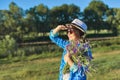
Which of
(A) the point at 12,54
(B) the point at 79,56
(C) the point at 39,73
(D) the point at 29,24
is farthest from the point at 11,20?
(B) the point at 79,56

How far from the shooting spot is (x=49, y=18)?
61.8 m

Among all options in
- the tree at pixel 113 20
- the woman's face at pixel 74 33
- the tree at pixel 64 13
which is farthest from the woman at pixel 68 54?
the tree at pixel 64 13

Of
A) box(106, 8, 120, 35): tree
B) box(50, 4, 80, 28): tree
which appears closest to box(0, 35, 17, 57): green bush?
box(50, 4, 80, 28): tree

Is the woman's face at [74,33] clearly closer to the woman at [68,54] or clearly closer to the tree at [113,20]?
the woman at [68,54]

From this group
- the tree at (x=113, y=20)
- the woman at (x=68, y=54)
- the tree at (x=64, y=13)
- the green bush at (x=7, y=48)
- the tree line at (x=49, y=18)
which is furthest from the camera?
the tree at (x=64, y=13)

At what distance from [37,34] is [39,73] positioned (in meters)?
44.5

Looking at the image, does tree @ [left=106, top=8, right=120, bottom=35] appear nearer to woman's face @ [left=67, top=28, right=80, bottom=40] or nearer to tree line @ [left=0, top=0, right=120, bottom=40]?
tree line @ [left=0, top=0, right=120, bottom=40]

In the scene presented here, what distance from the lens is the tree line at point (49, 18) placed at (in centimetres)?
5062

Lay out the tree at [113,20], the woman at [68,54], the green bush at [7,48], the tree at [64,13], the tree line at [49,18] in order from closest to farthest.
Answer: the woman at [68,54], the green bush at [7,48], the tree line at [49,18], the tree at [113,20], the tree at [64,13]

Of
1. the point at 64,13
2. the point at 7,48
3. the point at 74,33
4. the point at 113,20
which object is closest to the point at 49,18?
the point at 64,13

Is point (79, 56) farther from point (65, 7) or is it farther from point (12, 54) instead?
point (65, 7)

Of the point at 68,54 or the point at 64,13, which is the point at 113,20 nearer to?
the point at 64,13

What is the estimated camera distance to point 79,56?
156 inches

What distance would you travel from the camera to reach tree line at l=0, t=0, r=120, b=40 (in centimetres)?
5062
